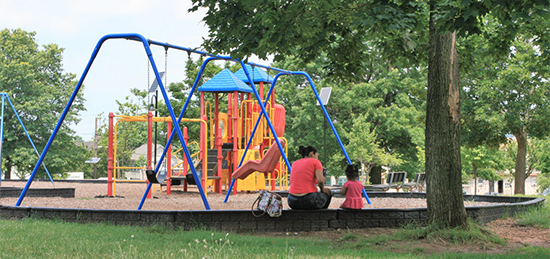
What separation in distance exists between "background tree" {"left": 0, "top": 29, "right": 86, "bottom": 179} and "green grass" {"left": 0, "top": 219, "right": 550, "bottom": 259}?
3105 centimetres

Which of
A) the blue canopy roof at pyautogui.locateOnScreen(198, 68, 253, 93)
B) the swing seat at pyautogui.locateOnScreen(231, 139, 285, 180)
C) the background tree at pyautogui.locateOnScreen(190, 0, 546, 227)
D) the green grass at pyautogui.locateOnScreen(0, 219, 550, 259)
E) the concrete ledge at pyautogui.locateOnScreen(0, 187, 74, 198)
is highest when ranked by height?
the blue canopy roof at pyautogui.locateOnScreen(198, 68, 253, 93)

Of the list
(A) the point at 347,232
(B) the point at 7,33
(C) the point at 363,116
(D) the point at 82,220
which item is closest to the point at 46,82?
(B) the point at 7,33

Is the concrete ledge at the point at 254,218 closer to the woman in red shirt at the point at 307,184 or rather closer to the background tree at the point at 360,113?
the woman in red shirt at the point at 307,184

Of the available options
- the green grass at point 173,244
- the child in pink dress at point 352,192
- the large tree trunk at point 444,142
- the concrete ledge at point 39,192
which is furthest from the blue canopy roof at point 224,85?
the large tree trunk at point 444,142

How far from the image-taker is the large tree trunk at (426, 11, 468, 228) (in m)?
7.46

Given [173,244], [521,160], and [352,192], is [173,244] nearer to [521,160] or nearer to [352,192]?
[352,192]

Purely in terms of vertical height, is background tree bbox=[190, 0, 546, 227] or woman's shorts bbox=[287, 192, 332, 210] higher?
background tree bbox=[190, 0, 546, 227]

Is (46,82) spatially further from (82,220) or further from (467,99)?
(82,220)

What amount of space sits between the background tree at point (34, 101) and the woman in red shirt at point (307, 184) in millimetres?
32249

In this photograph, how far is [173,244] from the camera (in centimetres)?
623

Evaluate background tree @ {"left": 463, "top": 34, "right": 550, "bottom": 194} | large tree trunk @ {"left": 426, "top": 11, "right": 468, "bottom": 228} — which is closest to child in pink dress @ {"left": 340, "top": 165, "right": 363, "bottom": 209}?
large tree trunk @ {"left": 426, "top": 11, "right": 468, "bottom": 228}

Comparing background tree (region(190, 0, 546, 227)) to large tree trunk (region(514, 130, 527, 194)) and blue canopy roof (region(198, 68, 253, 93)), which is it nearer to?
blue canopy roof (region(198, 68, 253, 93))

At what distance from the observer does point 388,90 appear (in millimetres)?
36500

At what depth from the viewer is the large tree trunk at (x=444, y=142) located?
24.5 ft
